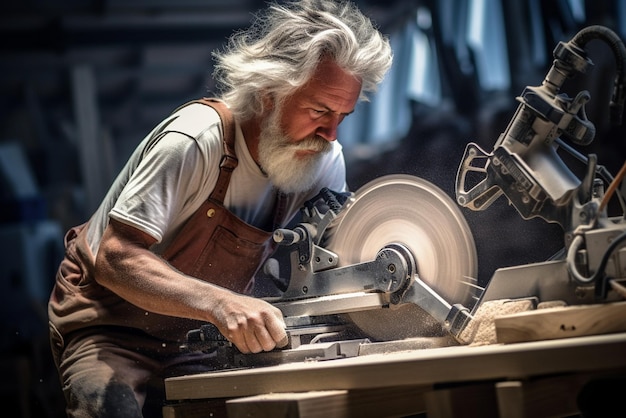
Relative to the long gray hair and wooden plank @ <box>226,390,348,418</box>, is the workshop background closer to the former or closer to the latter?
the long gray hair

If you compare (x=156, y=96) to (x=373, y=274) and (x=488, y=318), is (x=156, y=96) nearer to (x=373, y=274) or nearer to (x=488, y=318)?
(x=373, y=274)

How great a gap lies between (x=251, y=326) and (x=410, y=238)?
0.44 m

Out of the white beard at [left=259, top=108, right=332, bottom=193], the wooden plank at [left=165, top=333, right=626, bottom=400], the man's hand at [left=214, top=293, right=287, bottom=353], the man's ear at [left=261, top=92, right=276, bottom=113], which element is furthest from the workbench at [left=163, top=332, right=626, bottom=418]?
the man's ear at [left=261, top=92, right=276, bottom=113]

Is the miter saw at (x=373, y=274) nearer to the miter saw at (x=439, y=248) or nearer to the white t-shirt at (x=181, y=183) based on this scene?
the miter saw at (x=439, y=248)

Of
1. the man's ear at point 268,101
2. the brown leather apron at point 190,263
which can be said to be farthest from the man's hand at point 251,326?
the man's ear at point 268,101

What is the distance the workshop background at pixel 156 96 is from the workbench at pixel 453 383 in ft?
3.09

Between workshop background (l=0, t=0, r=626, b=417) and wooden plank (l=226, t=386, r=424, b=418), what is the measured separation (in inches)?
35.4

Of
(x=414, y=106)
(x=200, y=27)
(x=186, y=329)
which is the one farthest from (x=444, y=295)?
(x=200, y=27)

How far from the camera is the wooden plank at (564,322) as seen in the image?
5.20ft

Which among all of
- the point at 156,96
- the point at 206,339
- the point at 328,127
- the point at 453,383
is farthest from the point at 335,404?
the point at 156,96

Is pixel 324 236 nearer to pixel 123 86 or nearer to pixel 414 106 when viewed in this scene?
pixel 414 106

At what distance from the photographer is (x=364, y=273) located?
212 cm

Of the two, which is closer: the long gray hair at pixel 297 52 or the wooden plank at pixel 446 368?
the wooden plank at pixel 446 368

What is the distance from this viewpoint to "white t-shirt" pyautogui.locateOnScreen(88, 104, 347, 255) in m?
2.23
